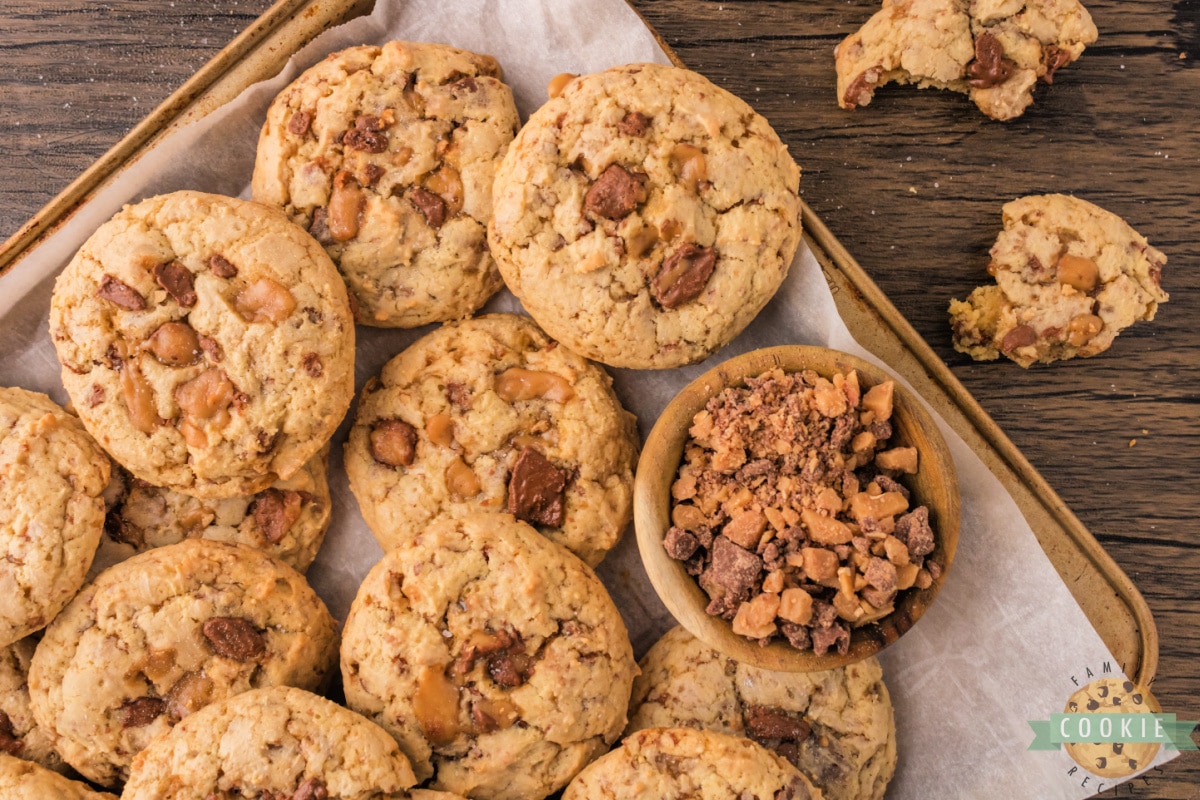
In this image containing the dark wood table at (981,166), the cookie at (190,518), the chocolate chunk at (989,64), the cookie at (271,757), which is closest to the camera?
the cookie at (271,757)

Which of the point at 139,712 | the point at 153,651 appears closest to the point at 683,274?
the point at 153,651

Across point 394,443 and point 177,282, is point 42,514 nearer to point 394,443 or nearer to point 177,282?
point 177,282

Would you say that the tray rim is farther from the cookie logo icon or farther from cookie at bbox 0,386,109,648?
cookie at bbox 0,386,109,648

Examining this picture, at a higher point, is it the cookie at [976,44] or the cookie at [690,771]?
the cookie at [976,44]

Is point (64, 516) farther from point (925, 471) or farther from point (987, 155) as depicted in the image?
point (987, 155)

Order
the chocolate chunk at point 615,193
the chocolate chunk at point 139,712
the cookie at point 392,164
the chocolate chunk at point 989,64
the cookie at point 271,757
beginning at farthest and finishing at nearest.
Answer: the chocolate chunk at point 989,64, the cookie at point 392,164, the chocolate chunk at point 139,712, the chocolate chunk at point 615,193, the cookie at point 271,757

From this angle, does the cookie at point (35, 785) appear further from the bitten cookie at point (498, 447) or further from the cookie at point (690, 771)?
the cookie at point (690, 771)

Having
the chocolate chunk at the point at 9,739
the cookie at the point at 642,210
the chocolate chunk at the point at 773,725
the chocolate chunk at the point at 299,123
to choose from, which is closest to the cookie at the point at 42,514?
the chocolate chunk at the point at 9,739
